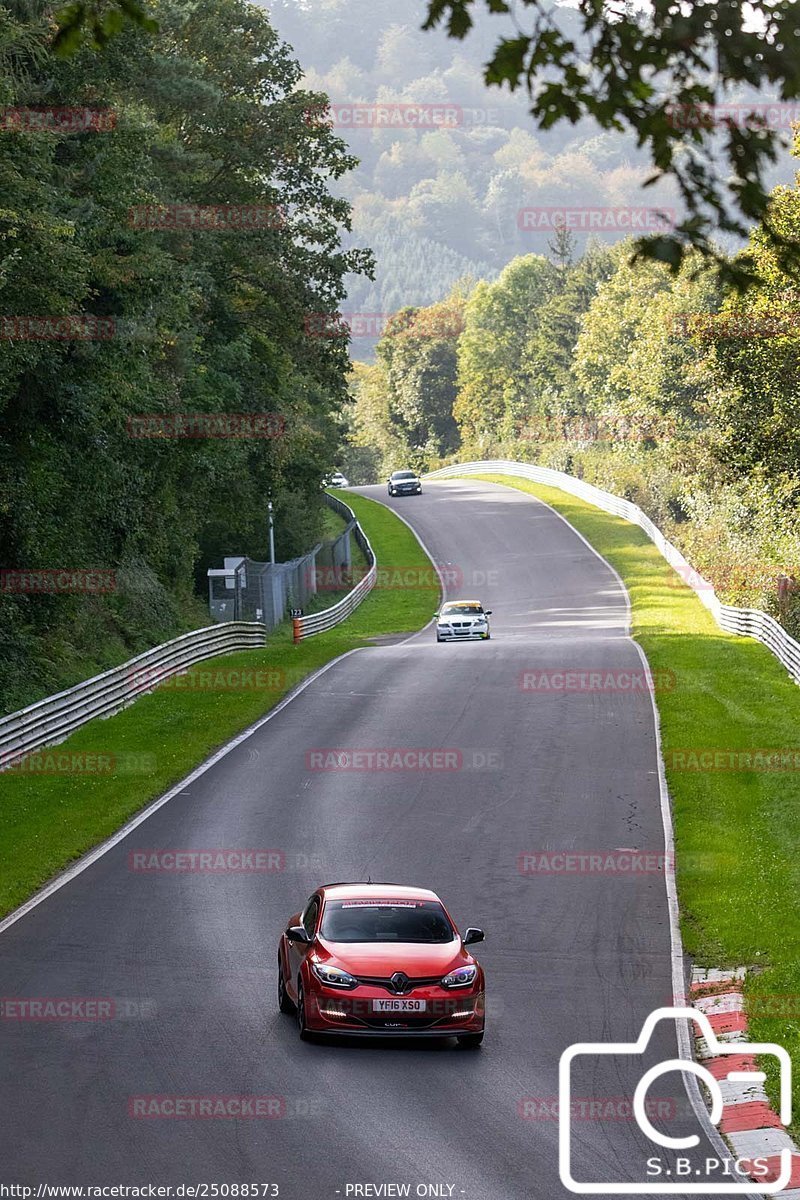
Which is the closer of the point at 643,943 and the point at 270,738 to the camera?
the point at 643,943

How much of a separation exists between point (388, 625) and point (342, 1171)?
1862 inches

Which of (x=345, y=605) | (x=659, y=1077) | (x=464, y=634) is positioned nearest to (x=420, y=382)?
(x=345, y=605)

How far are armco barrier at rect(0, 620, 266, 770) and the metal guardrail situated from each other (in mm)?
4357

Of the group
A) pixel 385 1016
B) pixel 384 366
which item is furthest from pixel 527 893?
pixel 384 366

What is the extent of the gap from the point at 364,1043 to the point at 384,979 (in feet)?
2.55

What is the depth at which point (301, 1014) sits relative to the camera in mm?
13406

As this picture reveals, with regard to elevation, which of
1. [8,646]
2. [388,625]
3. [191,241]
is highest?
[191,241]

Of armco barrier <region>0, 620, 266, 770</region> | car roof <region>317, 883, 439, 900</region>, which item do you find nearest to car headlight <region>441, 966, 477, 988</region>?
car roof <region>317, 883, 439, 900</region>

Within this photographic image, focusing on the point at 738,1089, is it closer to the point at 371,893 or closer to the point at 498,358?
the point at 371,893

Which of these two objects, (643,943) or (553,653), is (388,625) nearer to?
(553,653)

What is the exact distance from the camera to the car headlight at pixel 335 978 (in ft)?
43.2

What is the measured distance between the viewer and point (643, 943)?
17141mm

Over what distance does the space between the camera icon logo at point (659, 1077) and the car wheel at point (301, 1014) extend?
2.25 meters

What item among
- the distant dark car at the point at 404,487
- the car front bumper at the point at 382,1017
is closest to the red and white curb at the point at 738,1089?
the car front bumper at the point at 382,1017
